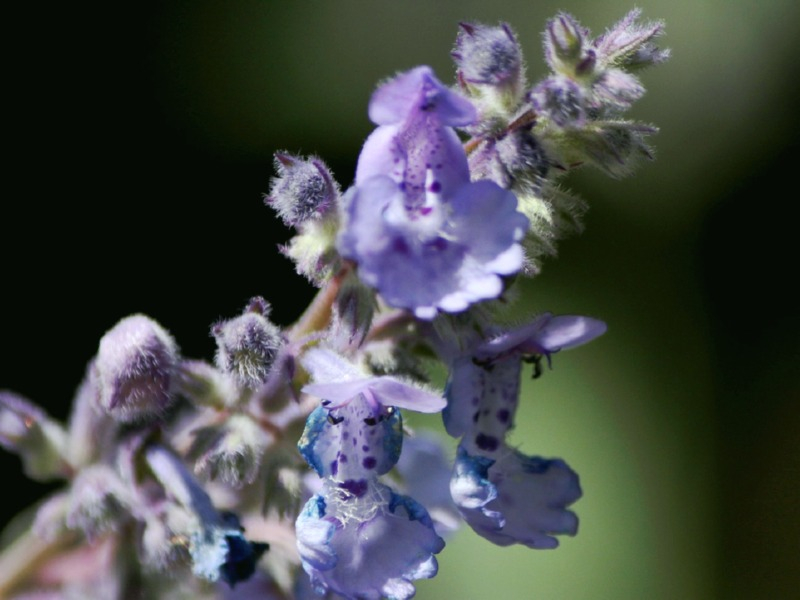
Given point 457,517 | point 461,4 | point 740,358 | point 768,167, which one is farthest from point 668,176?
point 457,517

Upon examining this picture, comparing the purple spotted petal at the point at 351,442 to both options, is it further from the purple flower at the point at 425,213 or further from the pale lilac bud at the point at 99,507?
the pale lilac bud at the point at 99,507

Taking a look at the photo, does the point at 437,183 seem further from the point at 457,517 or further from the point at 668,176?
the point at 668,176

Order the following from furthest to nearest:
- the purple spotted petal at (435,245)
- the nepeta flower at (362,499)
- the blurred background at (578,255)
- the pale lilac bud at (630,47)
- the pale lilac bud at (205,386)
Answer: the blurred background at (578,255), the pale lilac bud at (205,386), the pale lilac bud at (630,47), the nepeta flower at (362,499), the purple spotted petal at (435,245)

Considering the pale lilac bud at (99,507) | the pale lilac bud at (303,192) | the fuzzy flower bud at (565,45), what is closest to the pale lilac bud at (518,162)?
the fuzzy flower bud at (565,45)

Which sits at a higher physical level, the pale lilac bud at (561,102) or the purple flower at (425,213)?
the pale lilac bud at (561,102)

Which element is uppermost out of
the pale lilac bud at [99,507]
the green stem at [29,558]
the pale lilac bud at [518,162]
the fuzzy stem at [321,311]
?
the pale lilac bud at [518,162]

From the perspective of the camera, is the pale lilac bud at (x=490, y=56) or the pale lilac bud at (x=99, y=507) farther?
the pale lilac bud at (x=99, y=507)

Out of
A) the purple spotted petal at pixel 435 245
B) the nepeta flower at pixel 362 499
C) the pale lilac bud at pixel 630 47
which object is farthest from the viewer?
the pale lilac bud at pixel 630 47

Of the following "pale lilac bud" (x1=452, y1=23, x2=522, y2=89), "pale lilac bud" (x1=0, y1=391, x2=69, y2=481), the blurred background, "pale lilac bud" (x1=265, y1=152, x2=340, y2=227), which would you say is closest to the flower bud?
"pale lilac bud" (x1=452, y1=23, x2=522, y2=89)

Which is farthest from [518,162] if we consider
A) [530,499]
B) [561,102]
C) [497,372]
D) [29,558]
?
[29,558]
